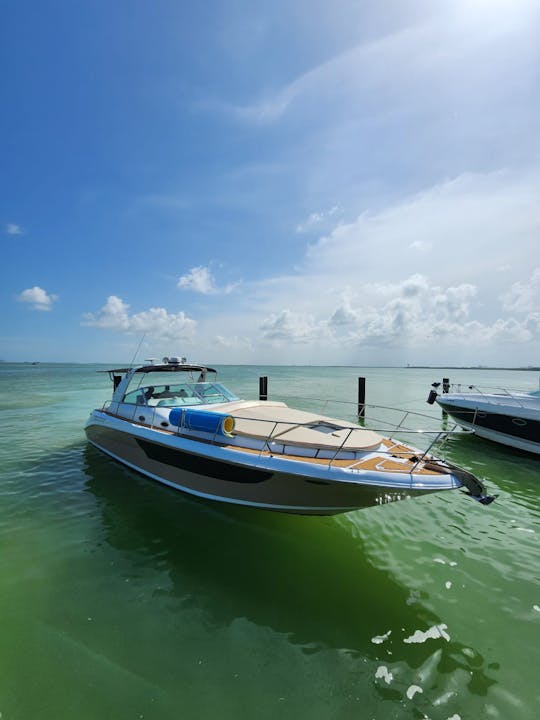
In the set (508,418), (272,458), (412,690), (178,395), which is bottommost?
(412,690)

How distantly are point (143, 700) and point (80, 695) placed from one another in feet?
1.96

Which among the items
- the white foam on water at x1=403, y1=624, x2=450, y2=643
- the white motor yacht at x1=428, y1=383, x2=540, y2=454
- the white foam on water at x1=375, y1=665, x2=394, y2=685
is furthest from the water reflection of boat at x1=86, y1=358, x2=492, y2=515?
the white motor yacht at x1=428, y1=383, x2=540, y2=454

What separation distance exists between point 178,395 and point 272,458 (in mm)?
4131

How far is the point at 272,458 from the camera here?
501 centimetres

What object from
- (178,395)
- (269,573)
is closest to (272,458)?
(269,573)

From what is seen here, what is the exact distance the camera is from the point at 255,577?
15.1 ft

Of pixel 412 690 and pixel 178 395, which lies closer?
pixel 412 690

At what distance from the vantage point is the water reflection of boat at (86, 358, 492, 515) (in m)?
4.54

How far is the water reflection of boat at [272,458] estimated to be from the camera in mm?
4541

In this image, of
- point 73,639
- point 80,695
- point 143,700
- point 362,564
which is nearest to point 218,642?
point 143,700

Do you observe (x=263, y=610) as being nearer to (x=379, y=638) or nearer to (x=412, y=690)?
(x=379, y=638)

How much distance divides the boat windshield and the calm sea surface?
7.00 ft

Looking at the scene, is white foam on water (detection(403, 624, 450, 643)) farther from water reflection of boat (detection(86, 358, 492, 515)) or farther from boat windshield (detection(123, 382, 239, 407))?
boat windshield (detection(123, 382, 239, 407))

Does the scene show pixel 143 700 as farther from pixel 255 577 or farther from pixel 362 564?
pixel 362 564
